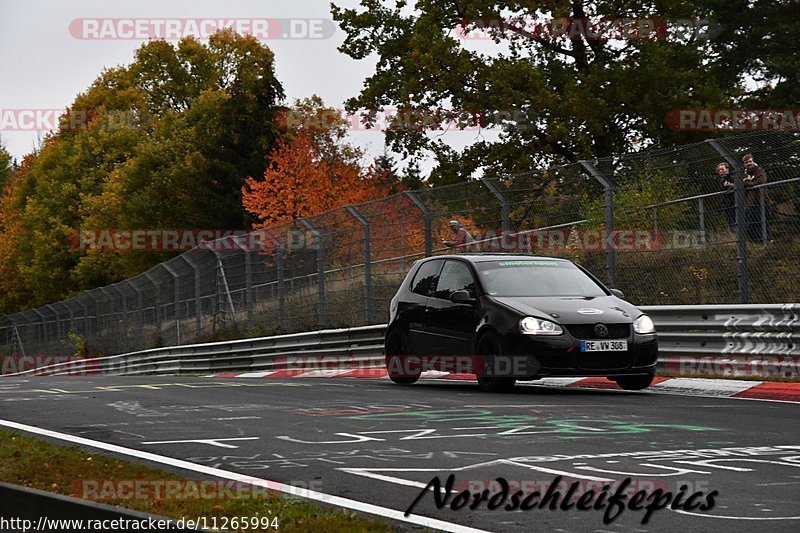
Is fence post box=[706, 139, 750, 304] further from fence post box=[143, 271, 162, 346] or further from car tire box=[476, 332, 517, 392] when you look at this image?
fence post box=[143, 271, 162, 346]

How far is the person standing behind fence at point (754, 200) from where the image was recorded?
1456cm

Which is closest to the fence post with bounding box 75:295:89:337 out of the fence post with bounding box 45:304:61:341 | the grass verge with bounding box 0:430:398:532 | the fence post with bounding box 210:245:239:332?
the fence post with bounding box 45:304:61:341

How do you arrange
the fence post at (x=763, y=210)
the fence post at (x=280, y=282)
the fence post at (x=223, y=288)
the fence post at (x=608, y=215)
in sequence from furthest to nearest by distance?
1. the fence post at (x=223, y=288)
2. the fence post at (x=280, y=282)
3. the fence post at (x=608, y=215)
4. the fence post at (x=763, y=210)

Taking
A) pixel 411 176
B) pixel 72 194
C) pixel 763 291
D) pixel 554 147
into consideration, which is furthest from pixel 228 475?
pixel 411 176

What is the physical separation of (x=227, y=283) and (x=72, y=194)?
4812 cm

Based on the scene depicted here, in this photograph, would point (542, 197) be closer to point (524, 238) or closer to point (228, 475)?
point (524, 238)

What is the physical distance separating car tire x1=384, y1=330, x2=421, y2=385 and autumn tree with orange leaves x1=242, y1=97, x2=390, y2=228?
36941mm

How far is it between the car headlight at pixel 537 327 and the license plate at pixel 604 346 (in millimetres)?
296

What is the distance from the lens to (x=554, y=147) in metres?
37.6

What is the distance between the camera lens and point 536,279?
14.9 metres

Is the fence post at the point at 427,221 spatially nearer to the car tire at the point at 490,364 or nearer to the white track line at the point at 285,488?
the car tire at the point at 490,364

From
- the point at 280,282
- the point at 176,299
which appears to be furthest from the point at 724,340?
the point at 176,299

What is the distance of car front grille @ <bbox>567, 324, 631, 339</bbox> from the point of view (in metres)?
13.4

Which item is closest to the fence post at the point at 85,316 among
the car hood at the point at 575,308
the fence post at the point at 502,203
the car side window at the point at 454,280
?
the fence post at the point at 502,203
